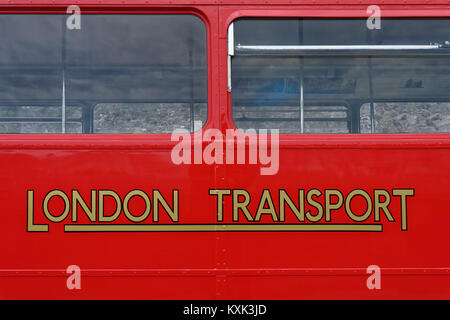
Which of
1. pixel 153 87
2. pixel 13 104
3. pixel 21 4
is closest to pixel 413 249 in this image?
pixel 153 87

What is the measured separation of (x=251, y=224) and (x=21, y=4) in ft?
6.66

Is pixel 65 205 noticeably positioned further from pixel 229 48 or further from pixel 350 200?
pixel 350 200

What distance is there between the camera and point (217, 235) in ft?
8.01

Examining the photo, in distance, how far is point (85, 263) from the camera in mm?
2430

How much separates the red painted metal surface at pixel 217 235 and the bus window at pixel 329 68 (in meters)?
0.15

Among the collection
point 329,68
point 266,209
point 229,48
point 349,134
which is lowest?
point 266,209

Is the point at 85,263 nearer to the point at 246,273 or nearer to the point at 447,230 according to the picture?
the point at 246,273

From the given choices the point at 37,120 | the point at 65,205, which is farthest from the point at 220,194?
the point at 37,120

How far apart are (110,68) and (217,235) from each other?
1.27 m

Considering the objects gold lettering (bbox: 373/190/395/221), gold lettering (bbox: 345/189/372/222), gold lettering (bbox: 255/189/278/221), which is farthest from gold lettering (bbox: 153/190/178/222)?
gold lettering (bbox: 373/190/395/221)

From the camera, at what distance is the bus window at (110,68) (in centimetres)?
250

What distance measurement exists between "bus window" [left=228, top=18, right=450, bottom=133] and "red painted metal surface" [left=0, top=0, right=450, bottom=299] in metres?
0.15

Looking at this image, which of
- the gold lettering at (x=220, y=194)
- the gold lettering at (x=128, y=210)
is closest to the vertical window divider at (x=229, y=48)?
the gold lettering at (x=220, y=194)

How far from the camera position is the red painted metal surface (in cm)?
243
